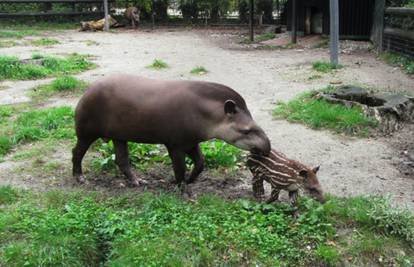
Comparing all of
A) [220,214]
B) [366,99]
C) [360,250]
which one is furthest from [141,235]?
[366,99]

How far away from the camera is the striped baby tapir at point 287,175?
500 cm

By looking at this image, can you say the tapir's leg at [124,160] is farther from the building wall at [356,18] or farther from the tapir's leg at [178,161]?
the building wall at [356,18]

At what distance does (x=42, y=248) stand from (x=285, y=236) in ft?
6.49

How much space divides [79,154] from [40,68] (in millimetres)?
6960

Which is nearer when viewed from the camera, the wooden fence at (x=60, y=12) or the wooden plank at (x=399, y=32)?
the wooden plank at (x=399, y=32)

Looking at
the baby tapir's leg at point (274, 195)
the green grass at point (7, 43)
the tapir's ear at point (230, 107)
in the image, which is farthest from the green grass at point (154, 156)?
the green grass at point (7, 43)

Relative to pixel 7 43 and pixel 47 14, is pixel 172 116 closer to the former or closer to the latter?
pixel 7 43

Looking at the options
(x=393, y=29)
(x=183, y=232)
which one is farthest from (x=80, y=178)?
(x=393, y=29)

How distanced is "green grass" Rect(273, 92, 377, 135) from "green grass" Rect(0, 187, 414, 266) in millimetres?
2673

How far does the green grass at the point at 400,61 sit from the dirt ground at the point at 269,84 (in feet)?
0.75

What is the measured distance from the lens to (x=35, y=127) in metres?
7.65

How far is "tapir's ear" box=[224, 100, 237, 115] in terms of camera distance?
5.10 m

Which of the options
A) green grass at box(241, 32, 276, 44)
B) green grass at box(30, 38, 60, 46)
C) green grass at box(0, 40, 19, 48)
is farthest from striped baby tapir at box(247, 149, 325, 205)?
green grass at box(241, 32, 276, 44)

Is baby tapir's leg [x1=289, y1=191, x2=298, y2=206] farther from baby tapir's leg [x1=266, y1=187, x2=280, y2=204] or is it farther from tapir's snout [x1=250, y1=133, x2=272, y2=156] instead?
tapir's snout [x1=250, y1=133, x2=272, y2=156]
